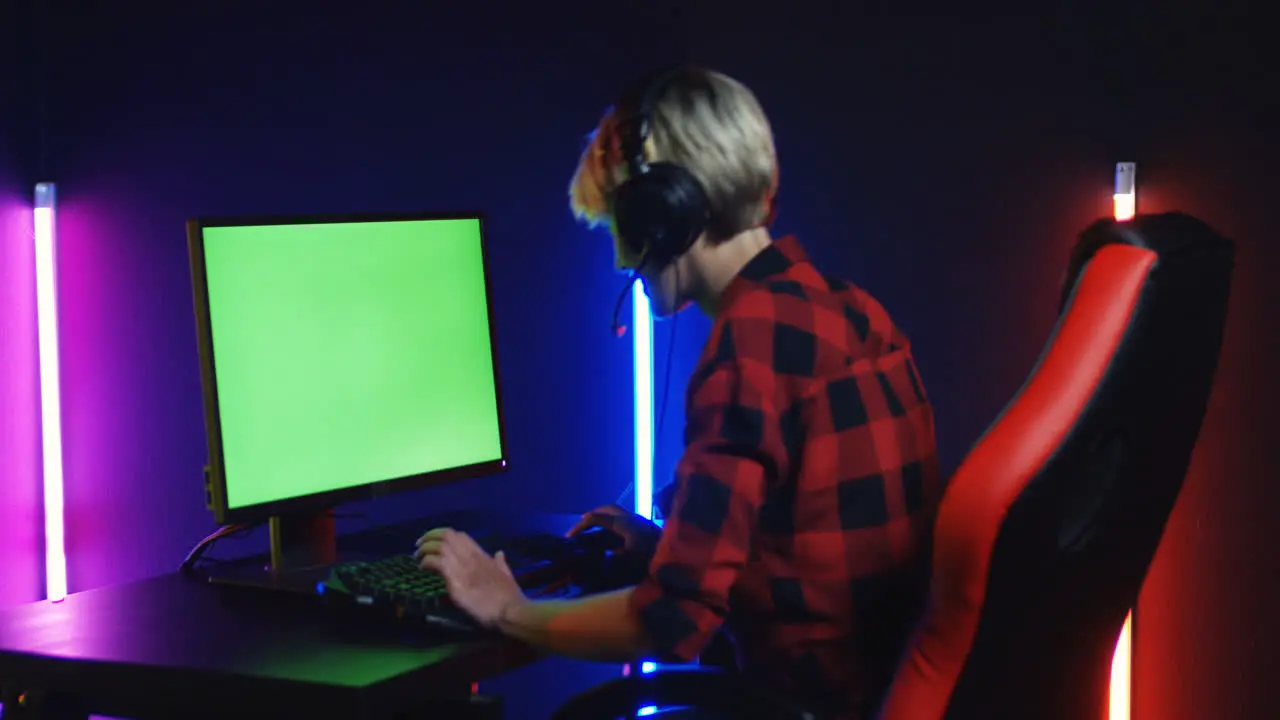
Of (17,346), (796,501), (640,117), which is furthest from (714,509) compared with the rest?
(17,346)

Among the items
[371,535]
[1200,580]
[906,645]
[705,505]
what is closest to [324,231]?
[371,535]

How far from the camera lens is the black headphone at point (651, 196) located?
1462mm

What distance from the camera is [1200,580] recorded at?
7.22ft

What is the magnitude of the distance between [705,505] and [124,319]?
73.1 inches

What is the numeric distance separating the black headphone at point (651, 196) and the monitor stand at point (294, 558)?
1.96 ft

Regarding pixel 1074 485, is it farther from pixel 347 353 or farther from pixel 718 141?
pixel 347 353

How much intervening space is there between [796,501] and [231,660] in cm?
59

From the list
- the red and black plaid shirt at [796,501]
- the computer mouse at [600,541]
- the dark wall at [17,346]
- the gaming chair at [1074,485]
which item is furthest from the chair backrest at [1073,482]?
the dark wall at [17,346]

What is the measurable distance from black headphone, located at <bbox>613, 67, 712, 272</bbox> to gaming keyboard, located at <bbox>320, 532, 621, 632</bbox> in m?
0.43

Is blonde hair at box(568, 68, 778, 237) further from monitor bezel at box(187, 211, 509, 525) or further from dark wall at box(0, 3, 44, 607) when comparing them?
dark wall at box(0, 3, 44, 607)

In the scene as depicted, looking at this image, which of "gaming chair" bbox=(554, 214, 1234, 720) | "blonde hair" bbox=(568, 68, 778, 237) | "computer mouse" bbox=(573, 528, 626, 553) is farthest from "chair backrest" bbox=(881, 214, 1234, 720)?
"computer mouse" bbox=(573, 528, 626, 553)

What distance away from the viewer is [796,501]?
1383 millimetres

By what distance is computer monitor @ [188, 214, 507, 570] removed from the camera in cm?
168

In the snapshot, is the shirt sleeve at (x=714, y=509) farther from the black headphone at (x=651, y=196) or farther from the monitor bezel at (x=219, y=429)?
the monitor bezel at (x=219, y=429)
